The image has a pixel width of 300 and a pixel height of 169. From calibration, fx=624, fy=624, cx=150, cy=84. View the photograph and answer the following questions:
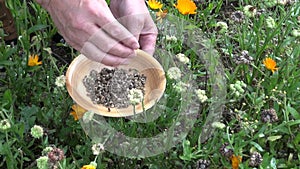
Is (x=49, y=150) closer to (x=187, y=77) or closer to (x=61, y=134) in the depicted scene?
(x=61, y=134)

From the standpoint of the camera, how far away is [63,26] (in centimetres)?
152

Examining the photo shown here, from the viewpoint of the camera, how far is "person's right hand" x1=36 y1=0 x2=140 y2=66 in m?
1.42

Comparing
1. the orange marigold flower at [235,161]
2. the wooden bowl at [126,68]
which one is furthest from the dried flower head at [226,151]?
the wooden bowl at [126,68]

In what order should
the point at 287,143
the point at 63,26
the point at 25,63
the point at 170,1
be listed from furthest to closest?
1. the point at 170,1
2. the point at 25,63
3. the point at 287,143
4. the point at 63,26

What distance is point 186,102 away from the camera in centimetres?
160

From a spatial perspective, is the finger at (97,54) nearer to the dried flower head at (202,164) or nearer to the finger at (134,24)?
the finger at (134,24)

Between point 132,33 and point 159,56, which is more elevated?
point 132,33

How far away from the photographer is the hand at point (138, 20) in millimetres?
1542

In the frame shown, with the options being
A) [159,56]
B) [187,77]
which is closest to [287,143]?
[187,77]

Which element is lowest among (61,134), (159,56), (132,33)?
(61,134)

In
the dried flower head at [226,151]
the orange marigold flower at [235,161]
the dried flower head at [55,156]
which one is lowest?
the orange marigold flower at [235,161]

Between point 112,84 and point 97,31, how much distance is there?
289 mm

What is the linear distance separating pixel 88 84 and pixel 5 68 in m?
0.30

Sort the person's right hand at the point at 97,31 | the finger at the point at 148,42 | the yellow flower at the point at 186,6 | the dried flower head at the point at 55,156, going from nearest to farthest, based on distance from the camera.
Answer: the dried flower head at the point at 55,156
the person's right hand at the point at 97,31
the finger at the point at 148,42
the yellow flower at the point at 186,6
